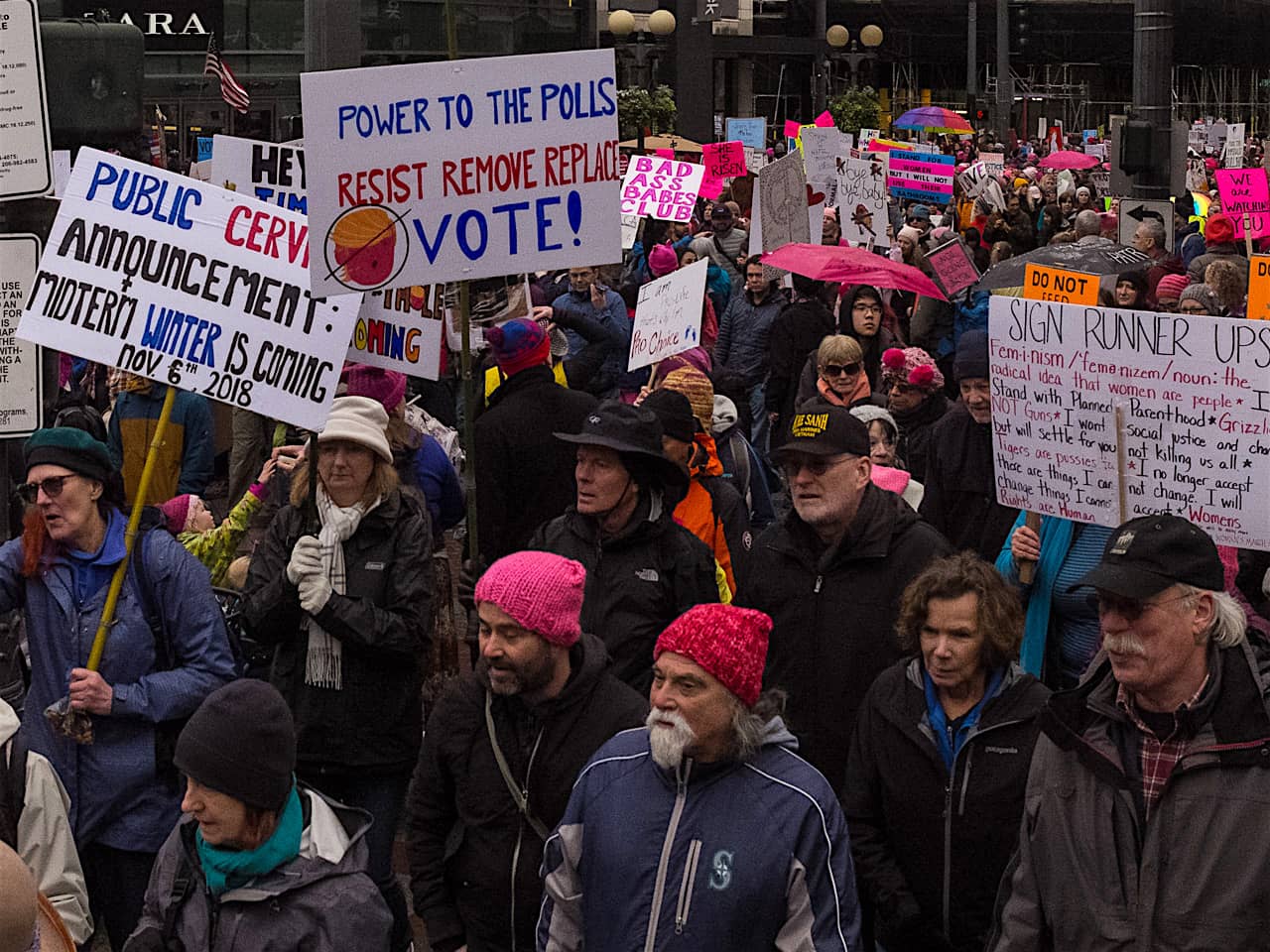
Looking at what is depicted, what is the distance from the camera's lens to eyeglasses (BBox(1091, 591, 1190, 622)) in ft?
12.6

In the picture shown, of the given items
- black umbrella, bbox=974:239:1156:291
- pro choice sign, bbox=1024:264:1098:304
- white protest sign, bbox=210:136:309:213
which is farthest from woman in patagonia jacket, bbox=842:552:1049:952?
black umbrella, bbox=974:239:1156:291

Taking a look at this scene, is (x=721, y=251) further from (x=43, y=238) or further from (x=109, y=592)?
(x=109, y=592)

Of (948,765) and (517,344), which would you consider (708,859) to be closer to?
(948,765)

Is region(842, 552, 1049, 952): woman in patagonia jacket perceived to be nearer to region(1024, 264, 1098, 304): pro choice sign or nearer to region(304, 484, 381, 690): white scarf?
region(304, 484, 381, 690): white scarf

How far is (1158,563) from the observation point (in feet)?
12.7

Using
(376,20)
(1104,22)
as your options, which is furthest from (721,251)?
(1104,22)

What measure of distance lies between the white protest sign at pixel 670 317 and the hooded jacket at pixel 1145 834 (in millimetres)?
5351

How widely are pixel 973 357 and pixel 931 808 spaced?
289cm

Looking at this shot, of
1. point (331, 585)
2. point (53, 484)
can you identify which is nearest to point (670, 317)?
point (331, 585)

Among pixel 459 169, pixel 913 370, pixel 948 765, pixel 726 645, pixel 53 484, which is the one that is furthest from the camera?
pixel 913 370

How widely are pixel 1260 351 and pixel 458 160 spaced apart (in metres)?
2.36

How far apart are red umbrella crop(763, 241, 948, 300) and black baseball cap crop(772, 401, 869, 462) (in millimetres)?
5662

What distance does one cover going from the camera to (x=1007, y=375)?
5.92 m

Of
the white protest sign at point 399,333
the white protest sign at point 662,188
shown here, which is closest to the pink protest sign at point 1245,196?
the white protest sign at point 662,188
